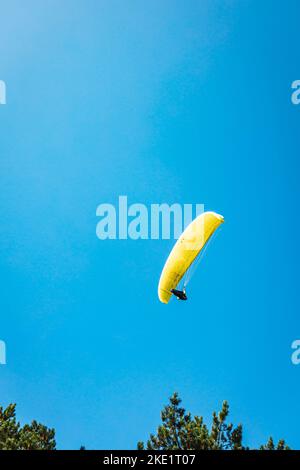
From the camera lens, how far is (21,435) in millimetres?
17203

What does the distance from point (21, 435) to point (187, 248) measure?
10341 mm

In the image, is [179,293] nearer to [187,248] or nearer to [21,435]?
[187,248]

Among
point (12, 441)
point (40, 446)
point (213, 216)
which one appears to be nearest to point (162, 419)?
point (40, 446)

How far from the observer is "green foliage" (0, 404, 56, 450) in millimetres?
16647

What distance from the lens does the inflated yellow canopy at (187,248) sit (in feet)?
61.3

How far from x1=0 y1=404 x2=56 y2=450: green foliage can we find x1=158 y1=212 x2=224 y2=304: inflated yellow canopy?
7.99 meters

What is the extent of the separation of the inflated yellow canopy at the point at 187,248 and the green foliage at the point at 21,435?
799cm

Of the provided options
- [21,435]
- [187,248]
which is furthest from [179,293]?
[21,435]

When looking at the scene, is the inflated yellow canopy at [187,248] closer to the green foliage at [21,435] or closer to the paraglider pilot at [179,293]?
the paraglider pilot at [179,293]

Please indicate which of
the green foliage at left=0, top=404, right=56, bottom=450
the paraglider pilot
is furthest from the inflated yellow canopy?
the green foliage at left=0, top=404, right=56, bottom=450

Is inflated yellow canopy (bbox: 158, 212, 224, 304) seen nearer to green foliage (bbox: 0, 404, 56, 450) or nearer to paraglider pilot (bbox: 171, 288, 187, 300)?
paraglider pilot (bbox: 171, 288, 187, 300)

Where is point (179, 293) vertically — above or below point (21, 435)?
above

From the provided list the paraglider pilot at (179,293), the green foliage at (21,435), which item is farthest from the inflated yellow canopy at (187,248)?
the green foliage at (21,435)
